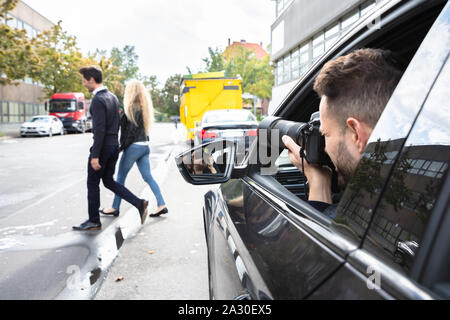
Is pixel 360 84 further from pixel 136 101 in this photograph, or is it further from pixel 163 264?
pixel 136 101

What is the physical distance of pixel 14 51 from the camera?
79.3ft

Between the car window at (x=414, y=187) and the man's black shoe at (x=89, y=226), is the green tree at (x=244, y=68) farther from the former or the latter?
the car window at (x=414, y=187)

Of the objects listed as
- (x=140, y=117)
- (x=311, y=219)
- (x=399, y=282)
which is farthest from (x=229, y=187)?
(x=140, y=117)

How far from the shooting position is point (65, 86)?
4322 cm

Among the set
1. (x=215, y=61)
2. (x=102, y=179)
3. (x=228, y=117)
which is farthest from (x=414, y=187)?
(x=215, y=61)

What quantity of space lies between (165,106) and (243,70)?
215 feet

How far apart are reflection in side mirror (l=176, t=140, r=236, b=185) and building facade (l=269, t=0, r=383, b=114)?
10.6 m

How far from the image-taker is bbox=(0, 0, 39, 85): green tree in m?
23.7

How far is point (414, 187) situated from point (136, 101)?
4873 mm

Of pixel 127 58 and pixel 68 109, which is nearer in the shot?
pixel 68 109

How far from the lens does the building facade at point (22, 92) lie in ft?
124

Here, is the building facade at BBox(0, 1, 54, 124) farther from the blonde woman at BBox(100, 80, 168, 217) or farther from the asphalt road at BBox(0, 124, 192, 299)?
the blonde woman at BBox(100, 80, 168, 217)

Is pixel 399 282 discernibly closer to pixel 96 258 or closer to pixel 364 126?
pixel 364 126

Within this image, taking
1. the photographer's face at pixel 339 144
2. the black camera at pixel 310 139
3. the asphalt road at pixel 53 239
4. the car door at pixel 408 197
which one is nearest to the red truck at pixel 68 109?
the asphalt road at pixel 53 239
